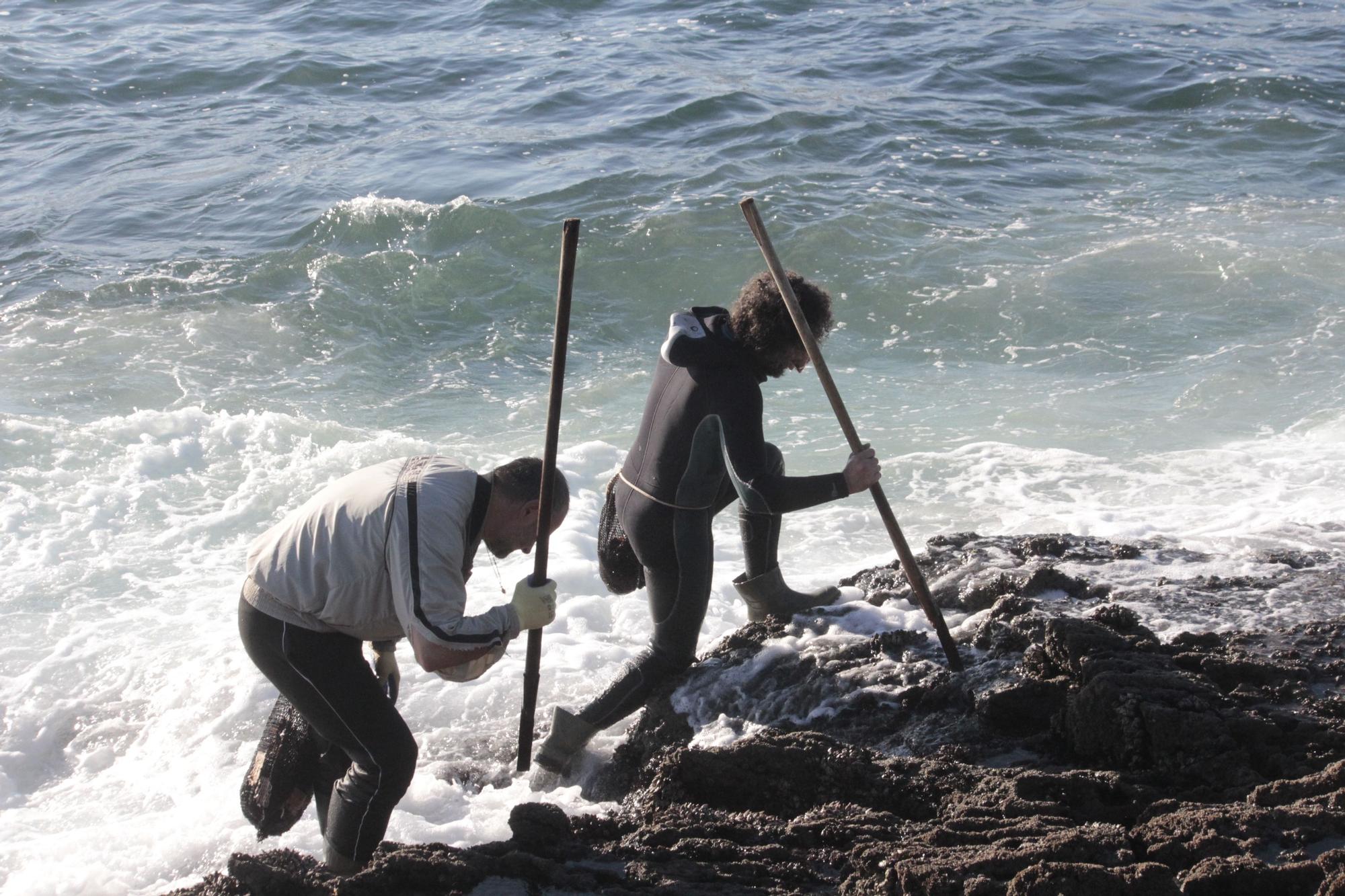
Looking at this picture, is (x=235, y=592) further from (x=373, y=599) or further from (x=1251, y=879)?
(x=1251, y=879)

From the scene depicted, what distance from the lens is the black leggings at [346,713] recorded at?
3623 mm

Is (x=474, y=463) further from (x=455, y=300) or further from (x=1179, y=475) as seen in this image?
(x=1179, y=475)

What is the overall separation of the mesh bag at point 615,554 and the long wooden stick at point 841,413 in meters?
0.88

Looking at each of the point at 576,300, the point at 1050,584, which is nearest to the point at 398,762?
the point at 1050,584

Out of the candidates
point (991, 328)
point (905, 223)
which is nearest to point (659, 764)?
point (991, 328)

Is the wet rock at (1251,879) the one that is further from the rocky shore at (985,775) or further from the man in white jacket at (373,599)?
the man in white jacket at (373,599)

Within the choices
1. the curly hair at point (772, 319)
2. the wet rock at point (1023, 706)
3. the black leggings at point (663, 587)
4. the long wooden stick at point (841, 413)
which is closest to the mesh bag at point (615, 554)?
the black leggings at point (663, 587)

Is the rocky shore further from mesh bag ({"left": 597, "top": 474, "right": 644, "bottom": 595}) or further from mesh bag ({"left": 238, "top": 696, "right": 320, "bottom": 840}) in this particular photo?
mesh bag ({"left": 597, "top": 474, "right": 644, "bottom": 595})

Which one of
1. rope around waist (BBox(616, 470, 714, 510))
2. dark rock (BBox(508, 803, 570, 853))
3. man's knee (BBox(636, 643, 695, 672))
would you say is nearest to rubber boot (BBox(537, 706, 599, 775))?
man's knee (BBox(636, 643, 695, 672))

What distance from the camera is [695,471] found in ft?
14.8

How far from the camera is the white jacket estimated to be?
3.39 meters

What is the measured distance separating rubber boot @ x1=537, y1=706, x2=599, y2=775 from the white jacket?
1112 mm

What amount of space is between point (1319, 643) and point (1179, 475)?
3.21 m

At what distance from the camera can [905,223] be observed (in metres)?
12.3
